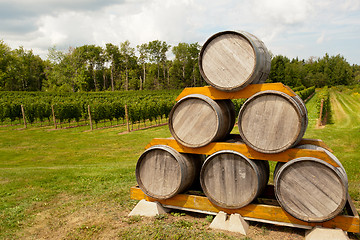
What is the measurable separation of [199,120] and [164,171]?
4.02 ft

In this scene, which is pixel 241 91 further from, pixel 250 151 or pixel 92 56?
pixel 92 56

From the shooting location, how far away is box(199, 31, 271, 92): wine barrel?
4543mm

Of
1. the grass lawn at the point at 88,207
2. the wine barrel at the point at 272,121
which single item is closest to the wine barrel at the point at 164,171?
the grass lawn at the point at 88,207

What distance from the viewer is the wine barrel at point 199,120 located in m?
4.91

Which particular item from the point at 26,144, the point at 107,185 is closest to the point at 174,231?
the point at 107,185

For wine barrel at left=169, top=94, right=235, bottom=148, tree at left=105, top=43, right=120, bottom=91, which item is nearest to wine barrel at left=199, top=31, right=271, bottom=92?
wine barrel at left=169, top=94, right=235, bottom=148

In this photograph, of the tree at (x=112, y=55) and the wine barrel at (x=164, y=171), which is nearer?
the wine barrel at (x=164, y=171)

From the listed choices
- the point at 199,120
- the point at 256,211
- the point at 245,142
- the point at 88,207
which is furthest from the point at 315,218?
the point at 88,207

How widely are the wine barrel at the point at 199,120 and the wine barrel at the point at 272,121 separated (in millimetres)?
482

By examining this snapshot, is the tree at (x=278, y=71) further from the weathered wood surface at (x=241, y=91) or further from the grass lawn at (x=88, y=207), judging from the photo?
the weathered wood surface at (x=241, y=91)

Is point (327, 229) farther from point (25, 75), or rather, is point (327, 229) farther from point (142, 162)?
point (25, 75)

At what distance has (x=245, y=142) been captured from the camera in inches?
181

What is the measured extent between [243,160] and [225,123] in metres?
0.82

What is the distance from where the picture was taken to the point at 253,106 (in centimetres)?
454
